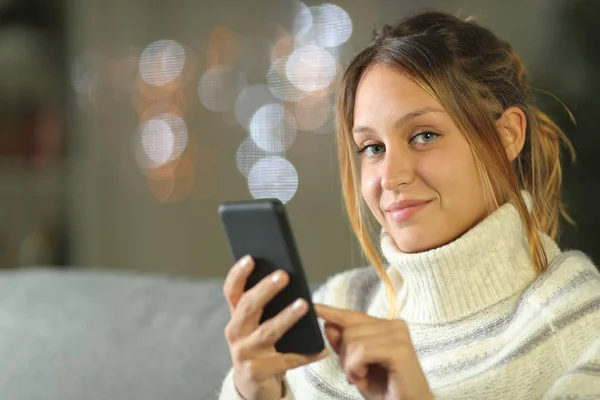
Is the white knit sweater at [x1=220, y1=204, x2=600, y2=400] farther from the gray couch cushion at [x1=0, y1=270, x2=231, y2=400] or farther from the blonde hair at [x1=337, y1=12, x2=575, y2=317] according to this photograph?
the gray couch cushion at [x1=0, y1=270, x2=231, y2=400]

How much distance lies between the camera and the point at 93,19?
2.94 meters

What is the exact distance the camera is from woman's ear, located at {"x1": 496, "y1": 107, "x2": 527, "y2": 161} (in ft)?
3.29

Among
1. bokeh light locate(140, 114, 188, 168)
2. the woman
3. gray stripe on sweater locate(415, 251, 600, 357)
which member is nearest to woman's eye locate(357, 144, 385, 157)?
the woman

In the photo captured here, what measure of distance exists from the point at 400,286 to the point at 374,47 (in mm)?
340

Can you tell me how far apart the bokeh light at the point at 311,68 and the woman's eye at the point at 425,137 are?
151 cm

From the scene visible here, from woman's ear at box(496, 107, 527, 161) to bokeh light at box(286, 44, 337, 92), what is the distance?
1.45 m

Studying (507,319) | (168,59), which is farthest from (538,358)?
(168,59)

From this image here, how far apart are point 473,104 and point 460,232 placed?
0.52 ft

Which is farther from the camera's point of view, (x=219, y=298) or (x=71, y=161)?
(x=71, y=161)

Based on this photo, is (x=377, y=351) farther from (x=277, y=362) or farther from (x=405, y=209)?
(x=405, y=209)

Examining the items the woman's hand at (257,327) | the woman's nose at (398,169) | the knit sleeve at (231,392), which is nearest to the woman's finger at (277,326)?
the woman's hand at (257,327)

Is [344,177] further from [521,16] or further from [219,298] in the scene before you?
[521,16]

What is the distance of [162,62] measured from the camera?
9.10ft

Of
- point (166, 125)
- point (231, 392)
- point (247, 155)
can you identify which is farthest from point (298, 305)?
point (166, 125)
